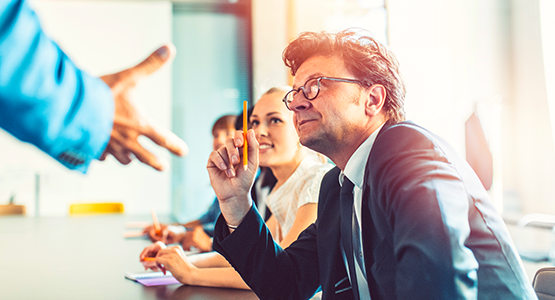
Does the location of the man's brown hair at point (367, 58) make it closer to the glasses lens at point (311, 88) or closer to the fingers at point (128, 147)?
the glasses lens at point (311, 88)

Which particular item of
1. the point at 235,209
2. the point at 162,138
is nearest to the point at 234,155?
the point at 235,209

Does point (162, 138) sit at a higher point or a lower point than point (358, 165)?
higher

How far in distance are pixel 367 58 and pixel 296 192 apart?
2.28ft

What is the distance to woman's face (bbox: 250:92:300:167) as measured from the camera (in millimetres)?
1721

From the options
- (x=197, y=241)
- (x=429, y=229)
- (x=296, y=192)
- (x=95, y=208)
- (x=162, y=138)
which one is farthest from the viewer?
(x=95, y=208)

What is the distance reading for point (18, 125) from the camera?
112 cm

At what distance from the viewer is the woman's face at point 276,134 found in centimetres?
172

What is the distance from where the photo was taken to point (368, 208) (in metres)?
0.80

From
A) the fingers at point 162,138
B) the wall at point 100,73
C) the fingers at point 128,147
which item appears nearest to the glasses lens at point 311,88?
the fingers at point 128,147

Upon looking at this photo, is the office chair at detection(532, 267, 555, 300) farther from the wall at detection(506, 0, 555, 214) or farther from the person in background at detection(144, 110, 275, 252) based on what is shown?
the wall at detection(506, 0, 555, 214)

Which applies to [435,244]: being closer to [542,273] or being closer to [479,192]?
[479,192]

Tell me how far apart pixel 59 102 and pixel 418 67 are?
13.7 ft

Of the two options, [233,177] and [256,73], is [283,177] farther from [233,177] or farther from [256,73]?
[256,73]

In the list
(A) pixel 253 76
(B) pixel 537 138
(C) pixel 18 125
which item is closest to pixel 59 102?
(C) pixel 18 125
